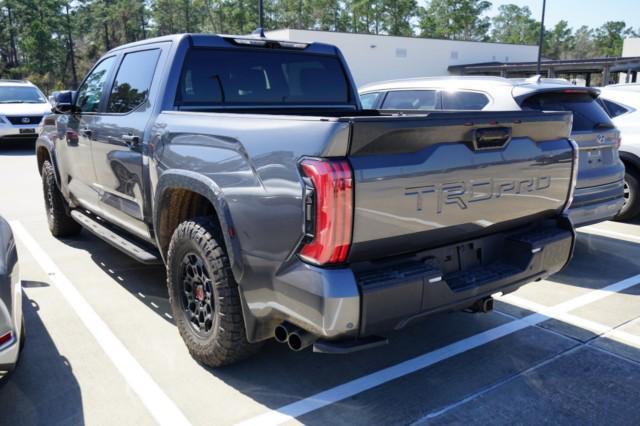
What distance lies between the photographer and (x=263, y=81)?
14.4 feet

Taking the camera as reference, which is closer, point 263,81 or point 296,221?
point 296,221

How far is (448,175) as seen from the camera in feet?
8.76

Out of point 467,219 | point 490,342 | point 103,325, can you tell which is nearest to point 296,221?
point 467,219

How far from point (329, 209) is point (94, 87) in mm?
3769

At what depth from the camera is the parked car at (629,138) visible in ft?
23.3

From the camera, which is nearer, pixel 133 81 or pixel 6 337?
pixel 6 337

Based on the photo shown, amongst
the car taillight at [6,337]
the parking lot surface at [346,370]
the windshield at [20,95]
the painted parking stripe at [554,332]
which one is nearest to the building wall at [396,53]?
the windshield at [20,95]

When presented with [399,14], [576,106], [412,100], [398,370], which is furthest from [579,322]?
[399,14]

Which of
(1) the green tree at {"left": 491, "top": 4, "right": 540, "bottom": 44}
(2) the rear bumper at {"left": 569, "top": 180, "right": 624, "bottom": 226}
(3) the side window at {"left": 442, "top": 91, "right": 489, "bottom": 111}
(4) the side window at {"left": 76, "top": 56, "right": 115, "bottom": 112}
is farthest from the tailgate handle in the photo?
(1) the green tree at {"left": 491, "top": 4, "right": 540, "bottom": 44}

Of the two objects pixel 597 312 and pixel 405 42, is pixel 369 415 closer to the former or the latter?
pixel 597 312

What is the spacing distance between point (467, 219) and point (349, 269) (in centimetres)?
76

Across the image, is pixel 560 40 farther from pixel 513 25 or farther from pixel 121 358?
pixel 121 358

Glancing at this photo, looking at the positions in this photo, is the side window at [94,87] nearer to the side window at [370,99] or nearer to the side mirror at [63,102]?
the side mirror at [63,102]

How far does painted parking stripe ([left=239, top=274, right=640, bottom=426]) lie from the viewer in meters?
2.97
